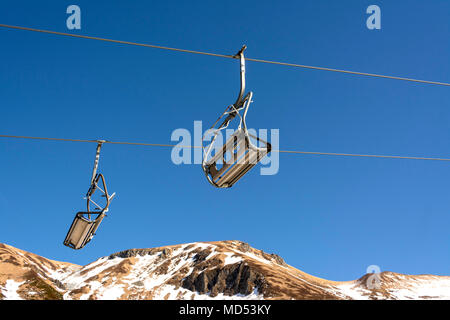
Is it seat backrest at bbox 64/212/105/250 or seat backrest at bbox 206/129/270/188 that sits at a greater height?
seat backrest at bbox 206/129/270/188

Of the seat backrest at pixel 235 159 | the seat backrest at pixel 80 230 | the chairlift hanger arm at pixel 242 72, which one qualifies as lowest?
the seat backrest at pixel 80 230

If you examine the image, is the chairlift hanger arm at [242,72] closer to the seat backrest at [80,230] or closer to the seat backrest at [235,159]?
the seat backrest at [235,159]

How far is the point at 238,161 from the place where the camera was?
34.0 feet

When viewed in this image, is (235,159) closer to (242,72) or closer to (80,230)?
(242,72)

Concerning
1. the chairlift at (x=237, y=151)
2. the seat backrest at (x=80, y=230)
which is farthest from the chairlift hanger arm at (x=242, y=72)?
the seat backrest at (x=80, y=230)

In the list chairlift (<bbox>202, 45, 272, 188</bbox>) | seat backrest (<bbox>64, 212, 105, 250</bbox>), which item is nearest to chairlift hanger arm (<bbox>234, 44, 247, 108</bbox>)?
chairlift (<bbox>202, 45, 272, 188</bbox>)

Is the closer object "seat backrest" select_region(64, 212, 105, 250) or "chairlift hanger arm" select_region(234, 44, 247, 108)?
"chairlift hanger arm" select_region(234, 44, 247, 108)

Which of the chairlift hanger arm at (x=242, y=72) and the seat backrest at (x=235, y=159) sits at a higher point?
the chairlift hanger arm at (x=242, y=72)

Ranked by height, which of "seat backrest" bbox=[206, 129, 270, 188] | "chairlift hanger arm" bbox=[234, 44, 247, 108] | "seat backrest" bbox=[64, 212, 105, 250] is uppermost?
"chairlift hanger arm" bbox=[234, 44, 247, 108]

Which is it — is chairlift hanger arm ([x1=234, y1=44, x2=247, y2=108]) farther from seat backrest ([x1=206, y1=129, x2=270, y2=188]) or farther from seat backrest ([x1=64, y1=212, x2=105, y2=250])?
seat backrest ([x1=64, y1=212, x2=105, y2=250])

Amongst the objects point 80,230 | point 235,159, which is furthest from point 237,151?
point 80,230
